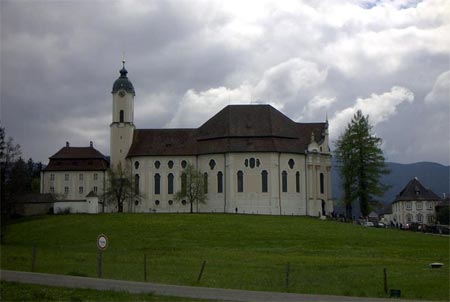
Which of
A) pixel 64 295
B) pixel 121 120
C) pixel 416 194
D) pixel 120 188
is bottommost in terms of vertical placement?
pixel 64 295

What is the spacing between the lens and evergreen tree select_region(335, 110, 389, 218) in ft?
266

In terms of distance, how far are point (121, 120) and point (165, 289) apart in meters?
69.7

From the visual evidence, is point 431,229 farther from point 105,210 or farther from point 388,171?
point 105,210

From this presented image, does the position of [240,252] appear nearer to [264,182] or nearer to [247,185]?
[247,185]

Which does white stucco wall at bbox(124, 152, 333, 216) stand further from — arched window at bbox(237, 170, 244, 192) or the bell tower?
the bell tower

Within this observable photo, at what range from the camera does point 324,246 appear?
52531 mm

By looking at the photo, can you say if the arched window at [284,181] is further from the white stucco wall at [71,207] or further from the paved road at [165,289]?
the paved road at [165,289]

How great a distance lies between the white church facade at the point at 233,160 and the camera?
84.8 meters

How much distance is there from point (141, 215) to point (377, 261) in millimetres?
38653

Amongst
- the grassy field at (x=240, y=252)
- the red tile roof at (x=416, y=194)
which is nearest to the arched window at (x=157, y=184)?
the grassy field at (x=240, y=252)

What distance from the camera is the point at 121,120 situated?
92.6 m

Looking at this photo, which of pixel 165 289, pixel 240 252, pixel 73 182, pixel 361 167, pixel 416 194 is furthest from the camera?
pixel 416 194

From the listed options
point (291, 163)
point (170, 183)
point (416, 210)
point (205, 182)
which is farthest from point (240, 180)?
point (416, 210)

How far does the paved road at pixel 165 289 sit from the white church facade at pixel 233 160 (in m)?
57.0
